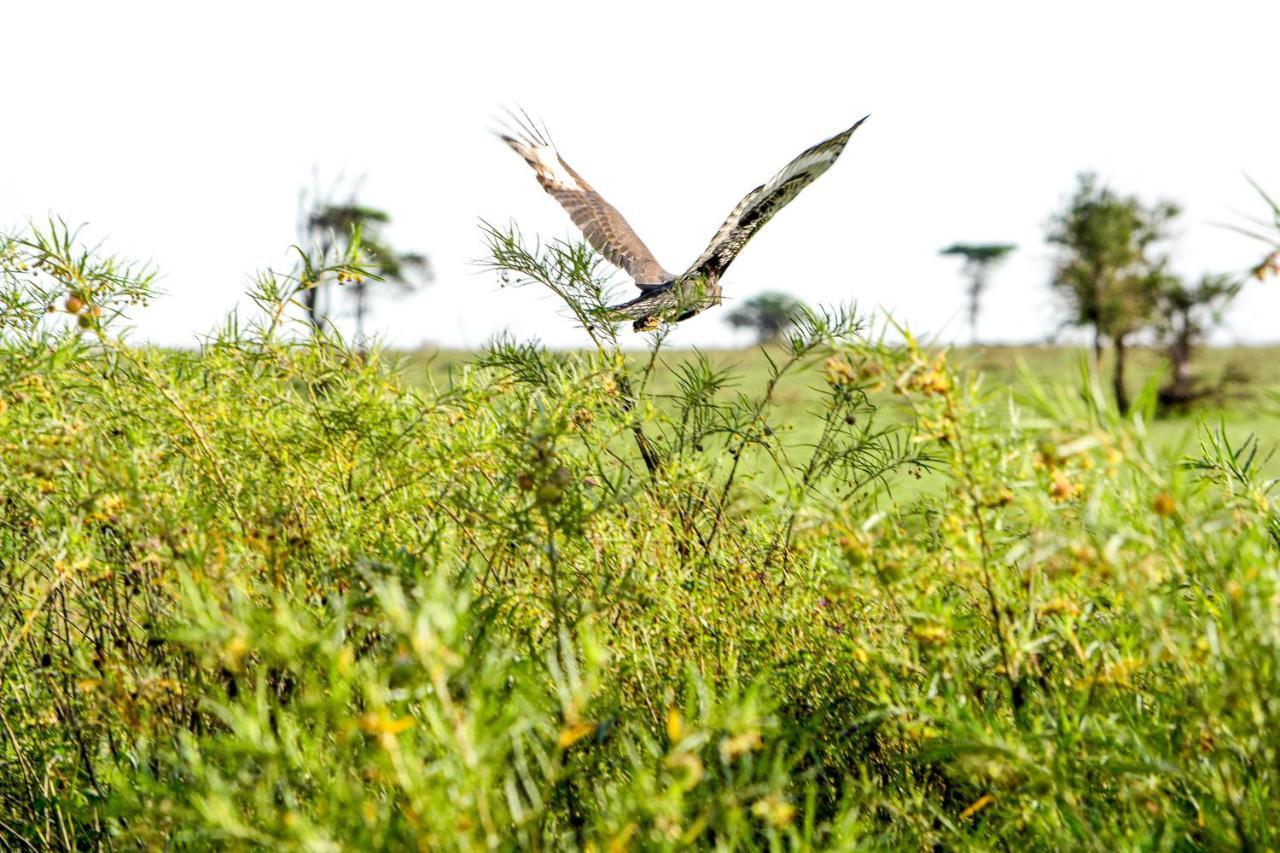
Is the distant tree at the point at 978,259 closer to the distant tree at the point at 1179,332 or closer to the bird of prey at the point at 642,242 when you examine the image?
the distant tree at the point at 1179,332

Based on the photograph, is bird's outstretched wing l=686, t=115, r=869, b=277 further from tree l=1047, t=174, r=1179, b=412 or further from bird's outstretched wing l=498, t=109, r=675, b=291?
tree l=1047, t=174, r=1179, b=412

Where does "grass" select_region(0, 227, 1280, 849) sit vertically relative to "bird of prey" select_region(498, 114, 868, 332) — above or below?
below

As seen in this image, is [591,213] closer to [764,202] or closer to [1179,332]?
[764,202]

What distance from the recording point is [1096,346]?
109 feet

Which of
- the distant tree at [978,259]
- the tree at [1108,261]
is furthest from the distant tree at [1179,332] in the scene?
the distant tree at [978,259]

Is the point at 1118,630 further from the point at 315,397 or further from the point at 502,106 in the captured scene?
the point at 502,106

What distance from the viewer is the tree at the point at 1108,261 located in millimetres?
33031

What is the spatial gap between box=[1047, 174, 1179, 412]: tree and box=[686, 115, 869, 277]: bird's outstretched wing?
3218 cm

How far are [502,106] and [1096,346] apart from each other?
3267cm

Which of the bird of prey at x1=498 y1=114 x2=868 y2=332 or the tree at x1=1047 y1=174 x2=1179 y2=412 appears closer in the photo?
the bird of prey at x1=498 y1=114 x2=868 y2=332

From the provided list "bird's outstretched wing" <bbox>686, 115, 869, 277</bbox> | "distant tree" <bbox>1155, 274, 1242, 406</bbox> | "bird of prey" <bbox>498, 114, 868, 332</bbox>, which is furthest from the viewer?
"distant tree" <bbox>1155, 274, 1242, 406</bbox>

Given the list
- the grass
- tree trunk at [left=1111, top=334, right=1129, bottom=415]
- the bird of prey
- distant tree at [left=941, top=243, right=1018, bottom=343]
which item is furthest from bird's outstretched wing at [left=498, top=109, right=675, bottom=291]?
distant tree at [left=941, top=243, right=1018, bottom=343]

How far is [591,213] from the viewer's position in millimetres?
4473

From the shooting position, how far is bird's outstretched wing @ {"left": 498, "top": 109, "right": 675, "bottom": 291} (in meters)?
4.18
